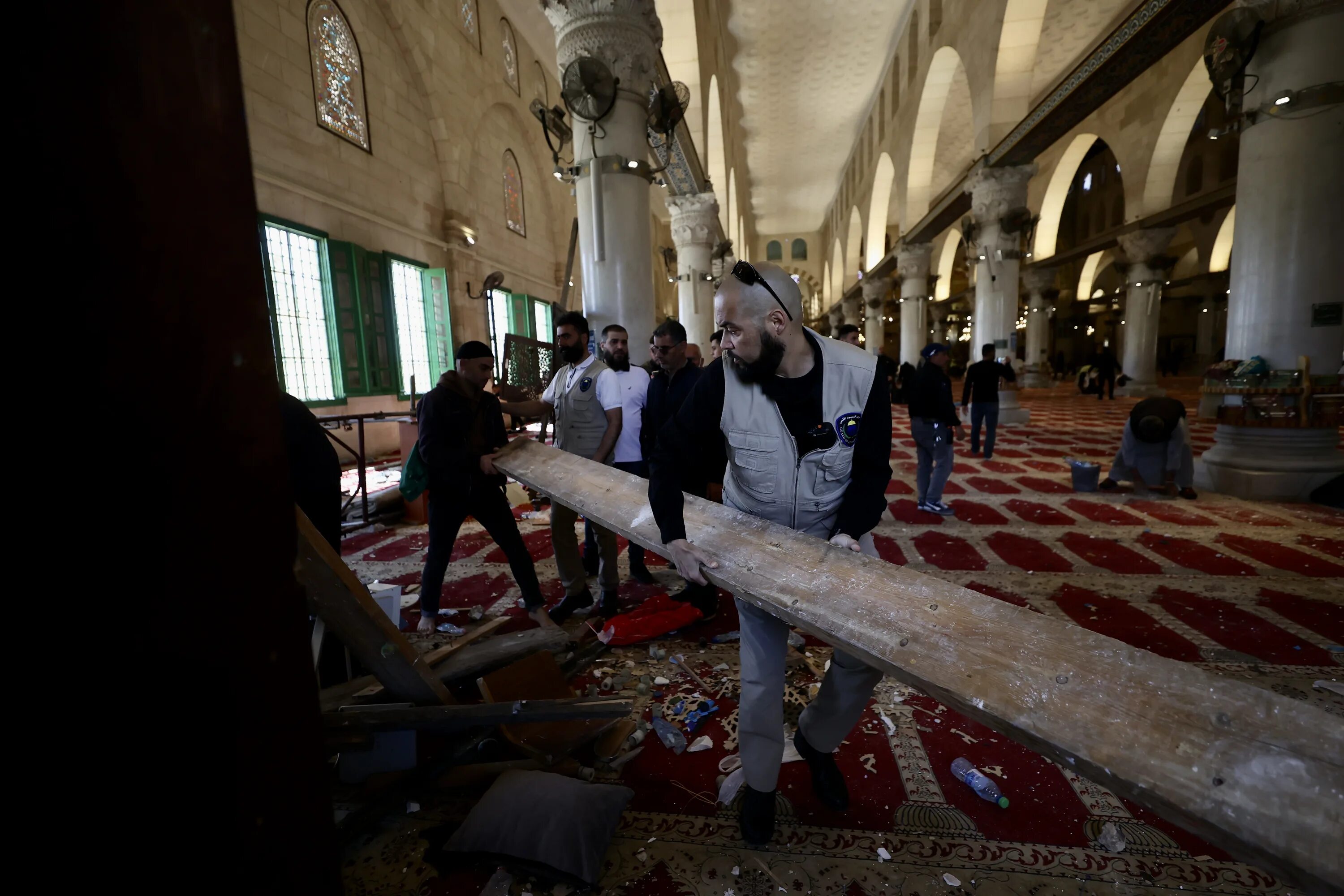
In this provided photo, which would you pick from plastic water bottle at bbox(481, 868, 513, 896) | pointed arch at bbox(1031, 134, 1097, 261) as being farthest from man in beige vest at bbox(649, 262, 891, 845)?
pointed arch at bbox(1031, 134, 1097, 261)

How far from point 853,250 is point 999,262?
1470 centimetres

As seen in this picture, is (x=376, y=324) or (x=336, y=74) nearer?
(x=336, y=74)

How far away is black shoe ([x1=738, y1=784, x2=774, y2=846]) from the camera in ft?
6.12

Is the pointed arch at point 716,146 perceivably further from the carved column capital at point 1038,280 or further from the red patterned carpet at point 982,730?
the carved column capital at point 1038,280

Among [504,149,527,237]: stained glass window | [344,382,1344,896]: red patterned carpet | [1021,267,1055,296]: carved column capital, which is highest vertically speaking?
[504,149,527,237]: stained glass window

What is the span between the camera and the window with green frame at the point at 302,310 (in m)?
8.16

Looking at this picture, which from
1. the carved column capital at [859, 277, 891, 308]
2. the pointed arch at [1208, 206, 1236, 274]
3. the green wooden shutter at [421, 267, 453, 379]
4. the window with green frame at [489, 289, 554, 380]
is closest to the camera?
the green wooden shutter at [421, 267, 453, 379]

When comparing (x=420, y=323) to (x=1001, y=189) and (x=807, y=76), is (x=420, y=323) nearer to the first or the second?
(x=1001, y=189)

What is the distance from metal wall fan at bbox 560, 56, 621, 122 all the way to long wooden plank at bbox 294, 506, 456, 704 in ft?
17.0

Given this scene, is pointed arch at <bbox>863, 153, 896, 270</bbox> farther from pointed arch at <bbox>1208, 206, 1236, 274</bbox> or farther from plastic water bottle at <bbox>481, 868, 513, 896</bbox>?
plastic water bottle at <bbox>481, 868, 513, 896</bbox>

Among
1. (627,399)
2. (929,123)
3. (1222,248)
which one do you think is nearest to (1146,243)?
(929,123)

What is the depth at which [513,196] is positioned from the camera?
1452 centimetres

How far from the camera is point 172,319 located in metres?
0.55

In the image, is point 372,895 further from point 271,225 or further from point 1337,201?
point 271,225
